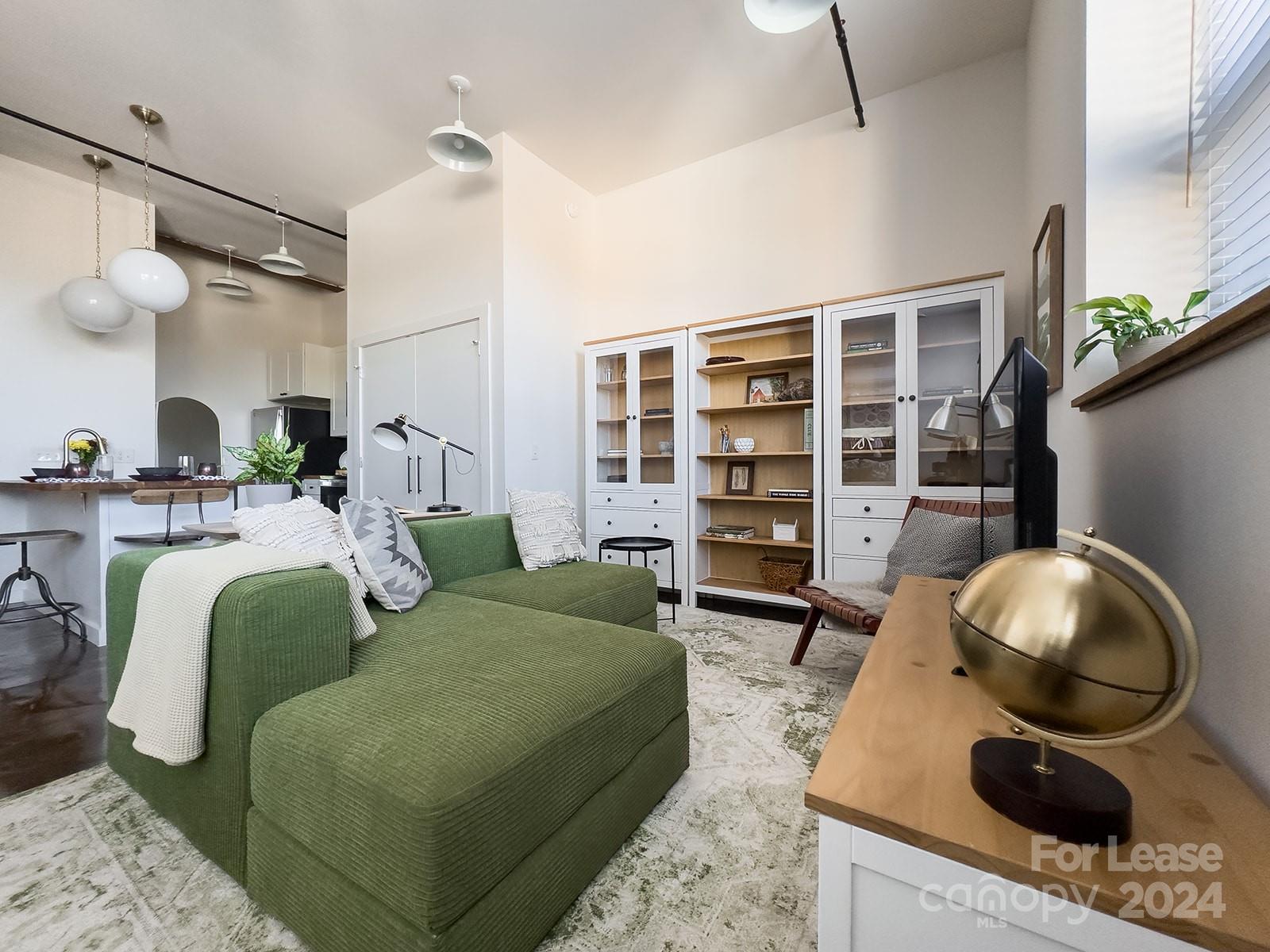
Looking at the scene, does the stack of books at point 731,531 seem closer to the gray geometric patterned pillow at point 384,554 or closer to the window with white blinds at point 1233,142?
the gray geometric patterned pillow at point 384,554

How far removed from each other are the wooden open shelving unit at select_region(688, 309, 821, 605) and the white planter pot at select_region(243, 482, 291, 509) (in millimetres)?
2444

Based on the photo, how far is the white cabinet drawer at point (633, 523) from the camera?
350 cm

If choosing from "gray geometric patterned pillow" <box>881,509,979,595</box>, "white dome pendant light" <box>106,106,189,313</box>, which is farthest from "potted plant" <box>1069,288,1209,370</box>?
"white dome pendant light" <box>106,106,189,313</box>

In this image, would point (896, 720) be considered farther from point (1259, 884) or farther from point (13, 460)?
point (13, 460)

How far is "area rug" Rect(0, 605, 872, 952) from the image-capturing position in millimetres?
1021

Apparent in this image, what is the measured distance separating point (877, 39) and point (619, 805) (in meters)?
3.66

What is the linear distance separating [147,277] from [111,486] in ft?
4.29

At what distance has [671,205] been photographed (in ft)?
12.7

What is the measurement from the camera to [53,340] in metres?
3.72

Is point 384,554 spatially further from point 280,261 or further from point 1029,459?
point 280,261

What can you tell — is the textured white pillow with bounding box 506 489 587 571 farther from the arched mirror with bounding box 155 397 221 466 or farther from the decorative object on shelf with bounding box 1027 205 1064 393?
the arched mirror with bounding box 155 397 221 466

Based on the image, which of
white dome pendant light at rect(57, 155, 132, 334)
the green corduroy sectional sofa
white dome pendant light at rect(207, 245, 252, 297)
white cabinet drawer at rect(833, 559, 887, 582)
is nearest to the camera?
the green corduroy sectional sofa

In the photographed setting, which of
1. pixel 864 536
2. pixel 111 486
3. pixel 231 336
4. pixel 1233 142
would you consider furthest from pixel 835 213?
pixel 231 336

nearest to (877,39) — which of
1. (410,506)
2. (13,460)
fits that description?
(410,506)
